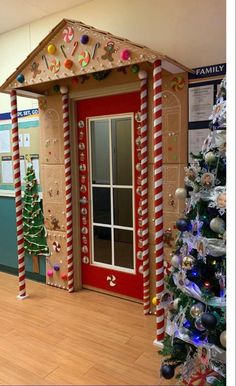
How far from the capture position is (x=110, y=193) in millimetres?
3105

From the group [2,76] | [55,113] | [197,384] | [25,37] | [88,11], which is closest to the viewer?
[197,384]

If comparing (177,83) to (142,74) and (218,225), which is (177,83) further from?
(218,225)

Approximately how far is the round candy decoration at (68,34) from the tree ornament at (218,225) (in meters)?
1.86

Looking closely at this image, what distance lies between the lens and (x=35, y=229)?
3543 mm

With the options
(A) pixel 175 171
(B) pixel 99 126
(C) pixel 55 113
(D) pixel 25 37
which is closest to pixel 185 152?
(A) pixel 175 171

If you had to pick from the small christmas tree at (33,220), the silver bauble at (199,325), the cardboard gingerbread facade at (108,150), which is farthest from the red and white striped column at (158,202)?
the small christmas tree at (33,220)

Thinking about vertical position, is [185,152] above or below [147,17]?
below

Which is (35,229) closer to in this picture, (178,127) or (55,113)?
(55,113)

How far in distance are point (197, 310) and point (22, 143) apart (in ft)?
9.11

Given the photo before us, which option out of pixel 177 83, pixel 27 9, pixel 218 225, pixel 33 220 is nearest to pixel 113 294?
pixel 33 220

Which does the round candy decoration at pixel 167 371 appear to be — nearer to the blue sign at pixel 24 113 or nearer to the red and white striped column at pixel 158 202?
the red and white striped column at pixel 158 202

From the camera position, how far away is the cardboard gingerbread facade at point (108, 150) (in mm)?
2359

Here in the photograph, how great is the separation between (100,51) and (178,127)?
84 cm

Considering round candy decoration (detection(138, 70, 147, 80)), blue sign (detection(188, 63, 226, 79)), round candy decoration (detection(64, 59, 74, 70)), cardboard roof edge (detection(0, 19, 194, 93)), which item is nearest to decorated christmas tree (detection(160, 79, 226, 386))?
cardboard roof edge (detection(0, 19, 194, 93))
